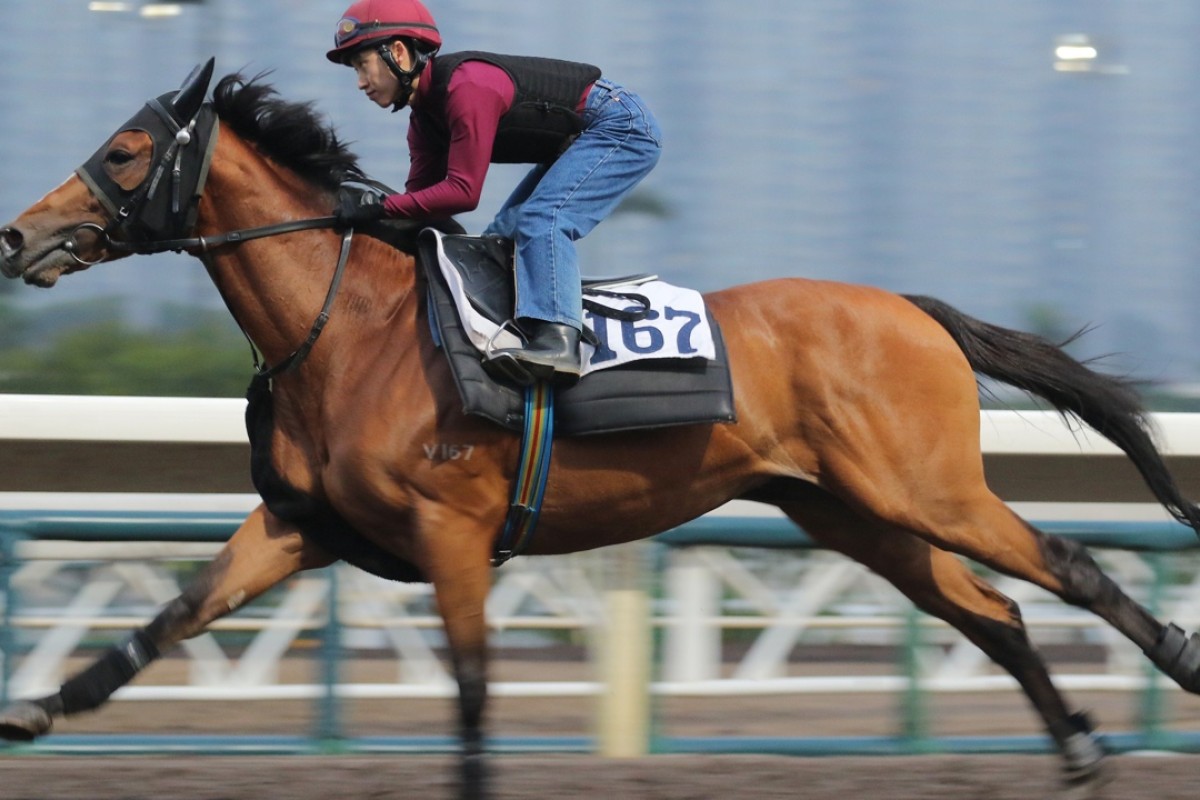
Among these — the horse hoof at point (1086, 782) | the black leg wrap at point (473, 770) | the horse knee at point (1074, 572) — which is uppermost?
the horse knee at point (1074, 572)

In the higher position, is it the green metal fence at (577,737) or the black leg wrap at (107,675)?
the black leg wrap at (107,675)

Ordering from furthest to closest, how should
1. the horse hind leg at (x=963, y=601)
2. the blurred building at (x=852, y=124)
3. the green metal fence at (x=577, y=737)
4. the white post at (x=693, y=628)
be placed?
the blurred building at (x=852, y=124) < the white post at (x=693, y=628) < the green metal fence at (x=577, y=737) < the horse hind leg at (x=963, y=601)

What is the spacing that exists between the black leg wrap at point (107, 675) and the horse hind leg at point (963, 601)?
5.44ft

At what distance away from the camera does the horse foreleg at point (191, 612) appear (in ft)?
12.2

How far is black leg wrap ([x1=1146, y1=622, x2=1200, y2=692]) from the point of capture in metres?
4.16

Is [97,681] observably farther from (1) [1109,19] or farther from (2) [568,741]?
(1) [1109,19]

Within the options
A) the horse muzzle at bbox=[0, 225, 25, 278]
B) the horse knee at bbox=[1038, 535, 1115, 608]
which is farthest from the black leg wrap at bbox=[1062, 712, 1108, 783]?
the horse muzzle at bbox=[0, 225, 25, 278]

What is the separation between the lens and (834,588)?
5762mm

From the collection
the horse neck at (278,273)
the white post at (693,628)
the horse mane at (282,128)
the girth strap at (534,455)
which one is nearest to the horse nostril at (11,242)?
the horse neck at (278,273)

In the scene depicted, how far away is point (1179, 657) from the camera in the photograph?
13.6 ft

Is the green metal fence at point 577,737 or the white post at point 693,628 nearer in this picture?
the green metal fence at point 577,737

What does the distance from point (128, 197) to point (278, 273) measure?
1.22 feet

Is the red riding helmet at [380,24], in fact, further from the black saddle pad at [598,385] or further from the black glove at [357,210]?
the black saddle pad at [598,385]

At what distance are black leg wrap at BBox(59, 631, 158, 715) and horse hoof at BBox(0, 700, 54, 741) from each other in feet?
0.18
